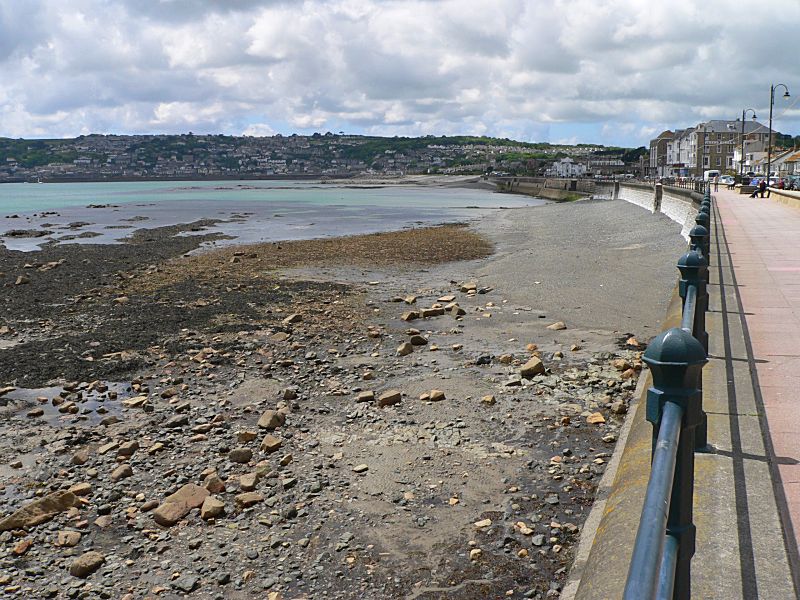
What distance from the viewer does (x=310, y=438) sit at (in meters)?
7.71

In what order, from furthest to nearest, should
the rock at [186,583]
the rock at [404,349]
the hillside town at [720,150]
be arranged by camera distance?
the hillside town at [720,150]
the rock at [404,349]
the rock at [186,583]

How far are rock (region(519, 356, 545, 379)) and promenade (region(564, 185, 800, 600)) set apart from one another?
2.07m

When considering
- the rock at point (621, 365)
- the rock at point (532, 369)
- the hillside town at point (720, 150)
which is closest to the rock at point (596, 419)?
the rock at point (532, 369)

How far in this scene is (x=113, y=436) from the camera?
8016 mm

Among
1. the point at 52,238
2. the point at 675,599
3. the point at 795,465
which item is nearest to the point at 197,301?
the point at 795,465

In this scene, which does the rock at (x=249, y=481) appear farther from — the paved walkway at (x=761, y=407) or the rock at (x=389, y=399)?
the paved walkway at (x=761, y=407)

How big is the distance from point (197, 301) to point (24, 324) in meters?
3.45

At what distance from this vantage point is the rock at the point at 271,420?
7973 mm

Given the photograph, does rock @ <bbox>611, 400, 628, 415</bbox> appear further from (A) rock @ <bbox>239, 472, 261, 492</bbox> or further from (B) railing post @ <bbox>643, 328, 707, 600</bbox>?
(B) railing post @ <bbox>643, 328, 707, 600</bbox>

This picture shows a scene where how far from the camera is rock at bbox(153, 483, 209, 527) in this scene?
19.6 ft

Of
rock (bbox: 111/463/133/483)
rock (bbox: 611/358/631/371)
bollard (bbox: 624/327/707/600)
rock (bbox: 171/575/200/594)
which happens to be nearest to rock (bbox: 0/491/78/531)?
rock (bbox: 111/463/133/483)

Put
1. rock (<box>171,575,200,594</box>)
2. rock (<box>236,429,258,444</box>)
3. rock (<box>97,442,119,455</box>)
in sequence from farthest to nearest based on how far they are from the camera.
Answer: rock (<box>236,429,258,444</box>)
rock (<box>97,442,119,455</box>)
rock (<box>171,575,200,594</box>)

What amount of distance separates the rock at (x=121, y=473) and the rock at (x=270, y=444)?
124 centimetres

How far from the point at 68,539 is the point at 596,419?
4.93 m
